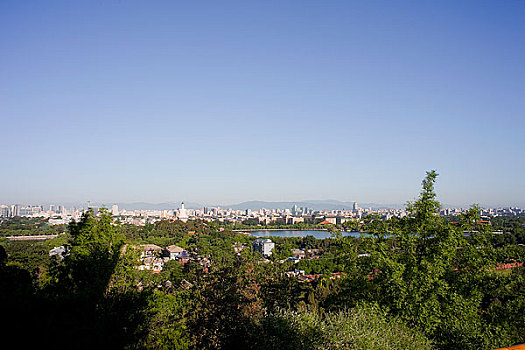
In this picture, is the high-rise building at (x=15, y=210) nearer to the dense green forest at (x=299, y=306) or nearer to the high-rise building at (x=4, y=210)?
the high-rise building at (x=4, y=210)

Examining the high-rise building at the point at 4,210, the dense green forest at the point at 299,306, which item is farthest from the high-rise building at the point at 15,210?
the dense green forest at the point at 299,306

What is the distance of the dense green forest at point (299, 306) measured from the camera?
3160 mm

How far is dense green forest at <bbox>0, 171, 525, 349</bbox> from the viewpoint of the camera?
3160mm

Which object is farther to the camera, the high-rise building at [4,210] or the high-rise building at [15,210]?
the high-rise building at [15,210]

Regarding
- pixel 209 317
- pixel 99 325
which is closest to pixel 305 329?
pixel 209 317

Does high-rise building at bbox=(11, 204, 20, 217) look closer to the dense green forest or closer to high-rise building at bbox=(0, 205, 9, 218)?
high-rise building at bbox=(0, 205, 9, 218)

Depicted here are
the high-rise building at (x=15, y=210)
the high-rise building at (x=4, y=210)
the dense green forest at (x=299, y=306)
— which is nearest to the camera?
the dense green forest at (x=299, y=306)

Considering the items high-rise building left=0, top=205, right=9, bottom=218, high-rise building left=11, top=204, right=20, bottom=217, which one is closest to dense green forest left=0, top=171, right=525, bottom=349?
high-rise building left=0, top=205, right=9, bottom=218

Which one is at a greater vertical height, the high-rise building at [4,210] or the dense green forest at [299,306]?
the dense green forest at [299,306]

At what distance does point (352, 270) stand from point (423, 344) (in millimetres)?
2156

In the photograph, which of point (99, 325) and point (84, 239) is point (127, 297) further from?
point (84, 239)

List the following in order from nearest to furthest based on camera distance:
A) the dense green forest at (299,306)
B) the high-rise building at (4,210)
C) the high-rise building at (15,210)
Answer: the dense green forest at (299,306)
the high-rise building at (4,210)
the high-rise building at (15,210)

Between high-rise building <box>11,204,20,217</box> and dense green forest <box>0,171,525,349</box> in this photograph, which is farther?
high-rise building <box>11,204,20,217</box>

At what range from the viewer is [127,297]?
15.0ft
